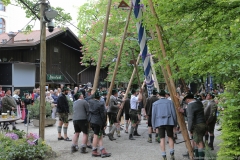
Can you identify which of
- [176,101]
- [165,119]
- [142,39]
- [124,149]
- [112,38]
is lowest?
[124,149]

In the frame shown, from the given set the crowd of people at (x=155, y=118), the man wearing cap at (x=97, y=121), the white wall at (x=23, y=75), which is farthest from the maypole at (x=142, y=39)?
the white wall at (x=23, y=75)

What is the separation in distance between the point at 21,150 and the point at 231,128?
5193 millimetres

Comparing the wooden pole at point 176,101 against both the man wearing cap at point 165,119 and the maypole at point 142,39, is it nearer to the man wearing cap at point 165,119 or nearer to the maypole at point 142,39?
the man wearing cap at point 165,119

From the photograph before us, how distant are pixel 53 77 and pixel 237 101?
77.7 ft

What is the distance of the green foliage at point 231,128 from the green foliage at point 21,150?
4820 millimetres

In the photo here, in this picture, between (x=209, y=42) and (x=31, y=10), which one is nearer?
(x=209, y=42)

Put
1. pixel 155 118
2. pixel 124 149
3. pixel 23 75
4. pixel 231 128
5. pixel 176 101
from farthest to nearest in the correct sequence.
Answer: pixel 23 75 < pixel 124 149 < pixel 155 118 < pixel 176 101 < pixel 231 128

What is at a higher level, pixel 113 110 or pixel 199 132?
pixel 113 110

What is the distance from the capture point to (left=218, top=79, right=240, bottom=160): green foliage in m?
4.65

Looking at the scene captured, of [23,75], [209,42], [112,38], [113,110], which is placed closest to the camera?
[209,42]

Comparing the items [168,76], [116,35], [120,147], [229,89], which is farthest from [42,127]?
[116,35]

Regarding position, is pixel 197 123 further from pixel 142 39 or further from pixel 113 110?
pixel 113 110

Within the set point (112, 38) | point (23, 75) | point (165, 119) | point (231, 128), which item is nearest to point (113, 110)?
point (165, 119)

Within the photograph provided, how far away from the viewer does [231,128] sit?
476 centimetres
